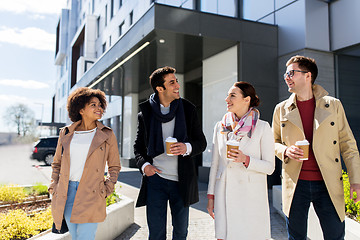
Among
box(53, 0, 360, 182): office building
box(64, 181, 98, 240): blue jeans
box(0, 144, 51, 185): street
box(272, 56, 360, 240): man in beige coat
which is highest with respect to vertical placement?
box(53, 0, 360, 182): office building

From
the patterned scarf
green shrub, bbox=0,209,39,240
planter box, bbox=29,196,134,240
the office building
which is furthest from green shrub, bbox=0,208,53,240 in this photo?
the office building

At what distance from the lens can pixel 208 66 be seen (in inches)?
410

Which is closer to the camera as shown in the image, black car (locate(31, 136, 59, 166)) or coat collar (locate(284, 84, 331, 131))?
coat collar (locate(284, 84, 331, 131))

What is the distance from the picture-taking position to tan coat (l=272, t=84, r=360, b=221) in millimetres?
2596

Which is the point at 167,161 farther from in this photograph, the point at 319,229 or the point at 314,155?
the point at 319,229

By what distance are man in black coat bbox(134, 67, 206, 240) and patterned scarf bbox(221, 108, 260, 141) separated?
0.98ft

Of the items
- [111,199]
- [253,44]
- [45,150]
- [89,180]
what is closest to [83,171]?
[89,180]

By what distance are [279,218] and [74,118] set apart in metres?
4.26

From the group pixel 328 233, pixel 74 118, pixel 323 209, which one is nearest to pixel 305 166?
pixel 323 209

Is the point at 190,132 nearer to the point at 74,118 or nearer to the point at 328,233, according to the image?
the point at 74,118

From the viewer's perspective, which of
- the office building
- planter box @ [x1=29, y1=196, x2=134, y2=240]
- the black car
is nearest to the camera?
planter box @ [x1=29, y1=196, x2=134, y2=240]

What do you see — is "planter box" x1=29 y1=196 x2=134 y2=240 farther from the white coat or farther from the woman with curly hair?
the white coat

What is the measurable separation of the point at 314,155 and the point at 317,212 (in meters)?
0.51

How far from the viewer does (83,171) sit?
2.79m
